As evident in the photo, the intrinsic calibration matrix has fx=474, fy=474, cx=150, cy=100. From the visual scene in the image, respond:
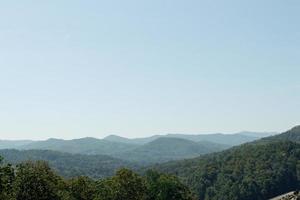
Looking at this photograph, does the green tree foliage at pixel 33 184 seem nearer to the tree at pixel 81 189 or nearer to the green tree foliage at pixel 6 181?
the green tree foliage at pixel 6 181

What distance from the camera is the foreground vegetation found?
69.8m

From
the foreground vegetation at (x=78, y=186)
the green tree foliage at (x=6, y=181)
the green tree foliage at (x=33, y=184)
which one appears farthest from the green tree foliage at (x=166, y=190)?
the green tree foliage at (x=6, y=181)

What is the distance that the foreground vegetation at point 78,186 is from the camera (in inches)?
2749

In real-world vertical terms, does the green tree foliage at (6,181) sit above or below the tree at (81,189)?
above

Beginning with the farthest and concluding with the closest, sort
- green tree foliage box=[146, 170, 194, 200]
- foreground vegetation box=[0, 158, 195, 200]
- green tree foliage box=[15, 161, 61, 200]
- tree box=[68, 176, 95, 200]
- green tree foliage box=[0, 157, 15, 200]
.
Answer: green tree foliage box=[146, 170, 194, 200]
tree box=[68, 176, 95, 200]
green tree foliage box=[15, 161, 61, 200]
foreground vegetation box=[0, 158, 195, 200]
green tree foliage box=[0, 157, 15, 200]

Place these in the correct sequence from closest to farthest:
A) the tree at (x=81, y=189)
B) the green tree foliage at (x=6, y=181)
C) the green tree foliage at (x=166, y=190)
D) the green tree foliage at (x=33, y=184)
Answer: the green tree foliage at (x=6, y=181), the green tree foliage at (x=33, y=184), the tree at (x=81, y=189), the green tree foliage at (x=166, y=190)

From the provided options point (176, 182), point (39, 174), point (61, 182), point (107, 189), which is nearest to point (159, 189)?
point (176, 182)

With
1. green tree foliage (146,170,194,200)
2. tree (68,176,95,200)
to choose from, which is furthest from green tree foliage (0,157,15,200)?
green tree foliage (146,170,194,200)

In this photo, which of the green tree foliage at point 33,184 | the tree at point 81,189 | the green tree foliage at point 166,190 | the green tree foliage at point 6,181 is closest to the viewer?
the green tree foliage at point 6,181

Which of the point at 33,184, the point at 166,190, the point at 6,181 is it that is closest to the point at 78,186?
the point at 33,184

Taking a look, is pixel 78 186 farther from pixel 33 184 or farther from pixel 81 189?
pixel 33 184

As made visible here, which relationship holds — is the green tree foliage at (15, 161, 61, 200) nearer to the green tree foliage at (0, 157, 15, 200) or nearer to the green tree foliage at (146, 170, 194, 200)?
the green tree foliage at (0, 157, 15, 200)

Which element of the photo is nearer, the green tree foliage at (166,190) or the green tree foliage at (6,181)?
the green tree foliage at (6,181)

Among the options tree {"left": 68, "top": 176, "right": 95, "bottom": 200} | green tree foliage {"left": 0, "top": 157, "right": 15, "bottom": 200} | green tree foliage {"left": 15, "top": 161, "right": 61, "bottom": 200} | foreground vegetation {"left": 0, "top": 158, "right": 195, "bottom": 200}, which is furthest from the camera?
tree {"left": 68, "top": 176, "right": 95, "bottom": 200}
